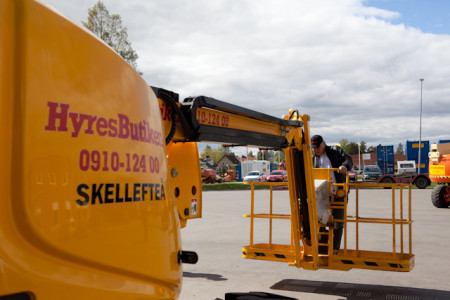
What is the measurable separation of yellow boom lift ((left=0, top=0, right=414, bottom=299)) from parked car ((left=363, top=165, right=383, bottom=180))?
128 feet

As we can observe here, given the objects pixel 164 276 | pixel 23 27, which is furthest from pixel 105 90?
pixel 164 276

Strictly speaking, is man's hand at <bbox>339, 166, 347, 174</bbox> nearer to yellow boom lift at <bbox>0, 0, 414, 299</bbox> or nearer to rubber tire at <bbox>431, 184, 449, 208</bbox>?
yellow boom lift at <bbox>0, 0, 414, 299</bbox>

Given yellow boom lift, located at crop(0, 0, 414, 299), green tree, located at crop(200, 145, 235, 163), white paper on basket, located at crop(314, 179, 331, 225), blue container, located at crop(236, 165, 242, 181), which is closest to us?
yellow boom lift, located at crop(0, 0, 414, 299)

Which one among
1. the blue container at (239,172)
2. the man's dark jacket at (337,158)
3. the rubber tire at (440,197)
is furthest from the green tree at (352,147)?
the man's dark jacket at (337,158)

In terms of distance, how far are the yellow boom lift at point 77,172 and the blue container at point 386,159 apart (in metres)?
42.8

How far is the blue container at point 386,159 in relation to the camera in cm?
4294

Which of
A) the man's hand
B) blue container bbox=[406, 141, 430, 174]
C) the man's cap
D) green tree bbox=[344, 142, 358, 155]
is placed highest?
green tree bbox=[344, 142, 358, 155]

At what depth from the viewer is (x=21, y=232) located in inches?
68.8

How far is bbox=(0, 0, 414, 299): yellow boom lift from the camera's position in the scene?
1747 mm

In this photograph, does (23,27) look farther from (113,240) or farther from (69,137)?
(113,240)

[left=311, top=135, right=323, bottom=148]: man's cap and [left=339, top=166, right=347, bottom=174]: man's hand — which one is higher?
[left=311, top=135, right=323, bottom=148]: man's cap

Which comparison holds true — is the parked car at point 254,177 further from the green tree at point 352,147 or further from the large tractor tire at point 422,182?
the green tree at point 352,147

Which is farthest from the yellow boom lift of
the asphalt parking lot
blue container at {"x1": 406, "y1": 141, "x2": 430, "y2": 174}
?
blue container at {"x1": 406, "y1": 141, "x2": 430, "y2": 174}

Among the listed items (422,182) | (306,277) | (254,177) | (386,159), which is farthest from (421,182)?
(306,277)
